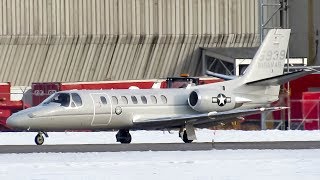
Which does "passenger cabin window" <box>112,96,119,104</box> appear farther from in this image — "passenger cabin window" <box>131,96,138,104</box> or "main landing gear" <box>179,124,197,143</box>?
"main landing gear" <box>179,124,197,143</box>

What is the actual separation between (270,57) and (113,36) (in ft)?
85.8

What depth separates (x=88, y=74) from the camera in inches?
2756

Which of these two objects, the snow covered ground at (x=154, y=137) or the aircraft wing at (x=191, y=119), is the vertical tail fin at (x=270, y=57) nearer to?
the snow covered ground at (x=154, y=137)

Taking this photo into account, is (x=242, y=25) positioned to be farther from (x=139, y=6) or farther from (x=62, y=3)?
(x=62, y=3)

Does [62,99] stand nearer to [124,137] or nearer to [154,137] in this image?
[124,137]

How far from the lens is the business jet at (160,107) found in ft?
127

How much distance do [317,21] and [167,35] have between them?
31.0ft

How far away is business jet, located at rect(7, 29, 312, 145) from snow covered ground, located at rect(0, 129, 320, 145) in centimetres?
137

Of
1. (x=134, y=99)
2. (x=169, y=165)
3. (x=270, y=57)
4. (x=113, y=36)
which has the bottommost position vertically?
(x=169, y=165)

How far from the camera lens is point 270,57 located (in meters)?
45.0

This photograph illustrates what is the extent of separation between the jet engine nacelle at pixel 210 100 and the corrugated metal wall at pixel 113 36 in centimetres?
2782

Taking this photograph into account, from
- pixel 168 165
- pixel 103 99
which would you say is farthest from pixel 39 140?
pixel 168 165

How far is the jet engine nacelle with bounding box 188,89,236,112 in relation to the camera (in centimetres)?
4144

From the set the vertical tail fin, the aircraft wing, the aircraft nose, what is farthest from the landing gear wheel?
the aircraft nose
